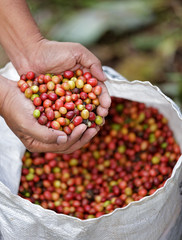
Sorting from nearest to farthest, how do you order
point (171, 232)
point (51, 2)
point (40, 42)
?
point (171, 232) → point (40, 42) → point (51, 2)

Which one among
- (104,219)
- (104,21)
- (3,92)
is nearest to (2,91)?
(3,92)

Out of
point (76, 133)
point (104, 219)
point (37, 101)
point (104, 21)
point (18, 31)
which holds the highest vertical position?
point (18, 31)

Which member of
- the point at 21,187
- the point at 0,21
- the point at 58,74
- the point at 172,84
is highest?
the point at 0,21

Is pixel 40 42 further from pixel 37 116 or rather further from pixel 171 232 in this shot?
pixel 171 232

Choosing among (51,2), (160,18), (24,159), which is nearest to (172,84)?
(160,18)

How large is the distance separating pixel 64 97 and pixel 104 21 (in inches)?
94.8

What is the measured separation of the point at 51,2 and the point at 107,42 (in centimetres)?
123

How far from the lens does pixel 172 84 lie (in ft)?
11.7

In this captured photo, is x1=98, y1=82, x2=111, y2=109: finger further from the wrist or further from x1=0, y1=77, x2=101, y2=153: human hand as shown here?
the wrist

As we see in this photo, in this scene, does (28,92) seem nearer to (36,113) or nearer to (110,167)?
(36,113)

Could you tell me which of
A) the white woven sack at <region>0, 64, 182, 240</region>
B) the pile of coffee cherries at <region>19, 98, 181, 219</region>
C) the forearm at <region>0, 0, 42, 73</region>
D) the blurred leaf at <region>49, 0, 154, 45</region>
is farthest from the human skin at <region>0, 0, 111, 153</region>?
the blurred leaf at <region>49, 0, 154, 45</region>

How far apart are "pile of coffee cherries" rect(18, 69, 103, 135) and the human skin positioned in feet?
0.15

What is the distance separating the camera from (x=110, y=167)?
9.10ft

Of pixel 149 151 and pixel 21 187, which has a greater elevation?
Answer: pixel 21 187
